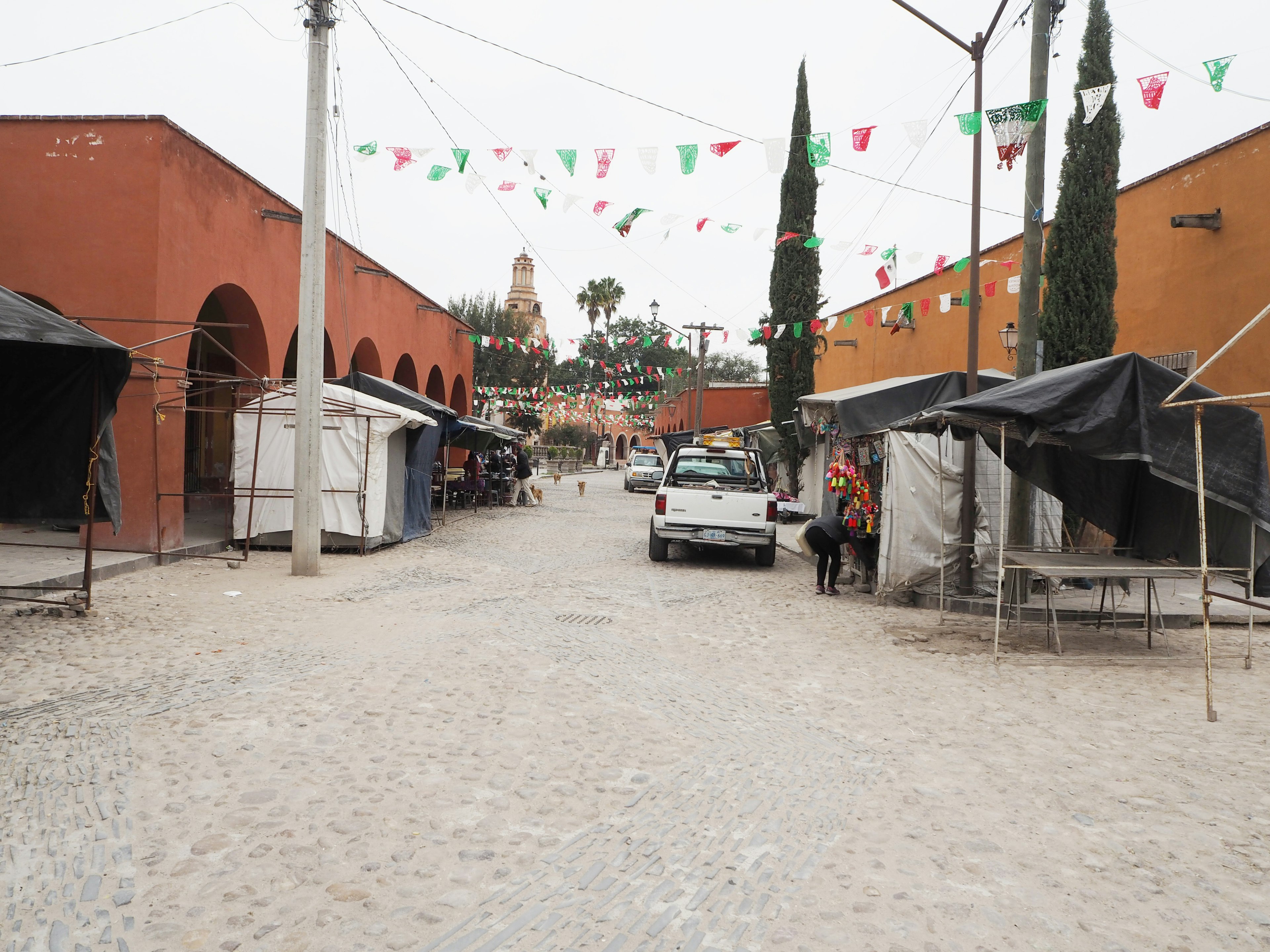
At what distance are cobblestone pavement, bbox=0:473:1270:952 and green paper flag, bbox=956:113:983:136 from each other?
5.90m

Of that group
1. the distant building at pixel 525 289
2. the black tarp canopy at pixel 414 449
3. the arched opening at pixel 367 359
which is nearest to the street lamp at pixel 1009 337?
the black tarp canopy at pixel 414 449

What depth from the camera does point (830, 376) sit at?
1088 inches

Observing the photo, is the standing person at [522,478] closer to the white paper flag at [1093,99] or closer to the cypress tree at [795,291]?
the cypress tree at [795,291]

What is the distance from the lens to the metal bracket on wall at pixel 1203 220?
1144 centimetres

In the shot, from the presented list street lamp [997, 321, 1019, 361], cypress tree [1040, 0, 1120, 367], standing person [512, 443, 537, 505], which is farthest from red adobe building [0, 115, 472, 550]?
standing person [512, 443, 537, 505]

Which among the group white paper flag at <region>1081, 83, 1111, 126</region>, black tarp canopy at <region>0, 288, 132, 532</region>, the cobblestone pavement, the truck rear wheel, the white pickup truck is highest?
white paper flag at <region>1081, 83, 1111, 126</region>

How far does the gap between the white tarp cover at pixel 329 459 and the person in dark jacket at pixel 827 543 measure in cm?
662

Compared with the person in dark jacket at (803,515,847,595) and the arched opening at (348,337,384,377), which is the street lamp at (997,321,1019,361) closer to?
the person in dark jacket at (803,515,847,595)

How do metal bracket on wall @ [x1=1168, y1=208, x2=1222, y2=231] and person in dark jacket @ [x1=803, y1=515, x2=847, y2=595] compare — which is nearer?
person in dark jacket @ [x1=803, y1=515, x2=847, y2=595]

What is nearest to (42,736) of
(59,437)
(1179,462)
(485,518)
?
(59,437)

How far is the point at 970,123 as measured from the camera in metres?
10.0

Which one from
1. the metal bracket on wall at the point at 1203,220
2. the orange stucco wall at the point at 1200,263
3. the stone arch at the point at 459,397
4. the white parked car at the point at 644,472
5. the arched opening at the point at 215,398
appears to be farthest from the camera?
the white parked car at the point at 644,472

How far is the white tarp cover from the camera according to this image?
1312 centimetres

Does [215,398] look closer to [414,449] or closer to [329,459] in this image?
[414,449]
